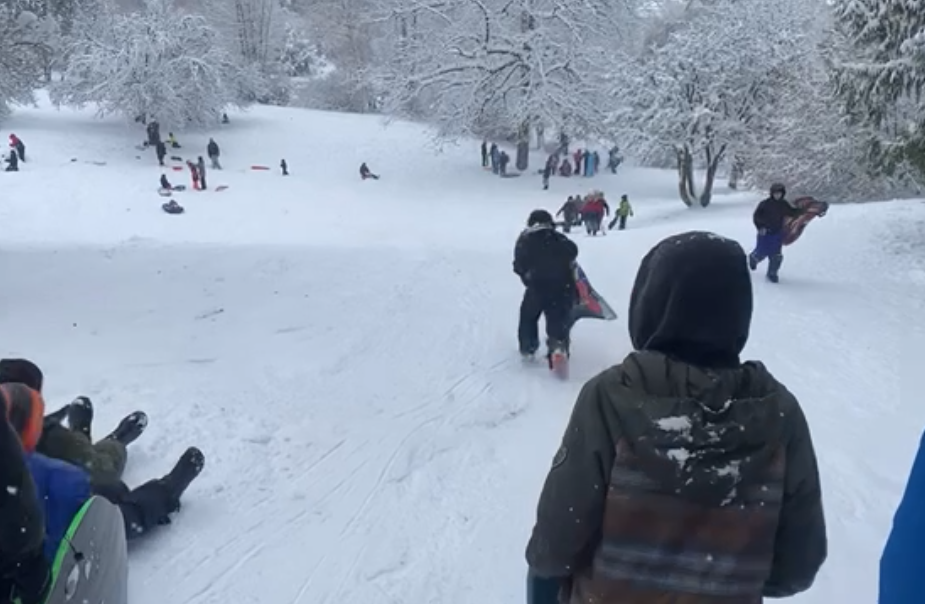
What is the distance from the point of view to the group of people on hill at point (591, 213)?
65.9 ft

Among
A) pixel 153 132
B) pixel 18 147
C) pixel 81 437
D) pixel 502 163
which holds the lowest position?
pixel 502 163

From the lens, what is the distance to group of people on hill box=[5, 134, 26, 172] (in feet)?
80.3

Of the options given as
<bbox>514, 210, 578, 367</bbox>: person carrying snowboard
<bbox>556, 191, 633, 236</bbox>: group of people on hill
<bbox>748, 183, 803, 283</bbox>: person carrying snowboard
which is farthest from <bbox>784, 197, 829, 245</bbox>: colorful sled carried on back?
<bbox>556, 191, 633, 236</bbox>: group of people on hill

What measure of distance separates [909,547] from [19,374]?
14.2 ft

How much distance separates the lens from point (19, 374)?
4332 mm

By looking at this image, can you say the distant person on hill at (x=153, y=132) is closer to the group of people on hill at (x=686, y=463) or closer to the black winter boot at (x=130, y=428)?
the black winter boot at (x=130, y=428)

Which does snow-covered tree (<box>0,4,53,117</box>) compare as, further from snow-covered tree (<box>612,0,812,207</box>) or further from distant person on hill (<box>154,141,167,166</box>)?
snow-covered tree (<box>612,0,812,207</box>)

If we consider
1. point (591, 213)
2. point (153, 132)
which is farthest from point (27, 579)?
point (153, 132)

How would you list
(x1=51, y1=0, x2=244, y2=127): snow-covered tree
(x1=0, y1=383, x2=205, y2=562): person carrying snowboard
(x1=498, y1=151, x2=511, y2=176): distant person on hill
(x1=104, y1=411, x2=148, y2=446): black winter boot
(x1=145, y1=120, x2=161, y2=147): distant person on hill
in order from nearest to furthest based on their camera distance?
(x1=0, y1=383, x2=205, y2=562): person carrying snowboard, (x1=104, y1=411, x2=148, y2=446): black winter boot, (x1=145, y1=120, x2=161, y2=147): distant person on hill, (x1=498, y1=151, x2=511, y2=176): distant person on hill, (x1=51, y1=0, x2=244, y2=127): snow-covered tree

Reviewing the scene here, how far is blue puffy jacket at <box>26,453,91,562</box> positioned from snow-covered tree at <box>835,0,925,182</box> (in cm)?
1236

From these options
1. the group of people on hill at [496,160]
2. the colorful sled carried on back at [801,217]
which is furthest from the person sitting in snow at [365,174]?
the colorful sled carried on back at [801,217]

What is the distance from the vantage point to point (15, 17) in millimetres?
13117

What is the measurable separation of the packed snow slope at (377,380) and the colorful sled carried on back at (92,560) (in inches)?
25.3

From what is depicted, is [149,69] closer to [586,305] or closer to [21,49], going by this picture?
[21,49]
